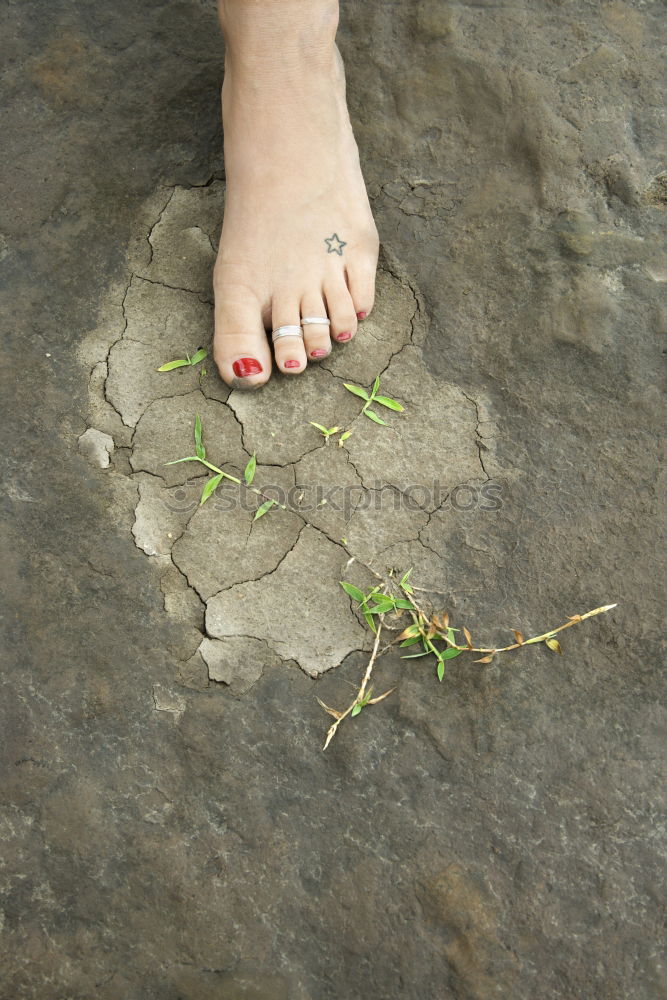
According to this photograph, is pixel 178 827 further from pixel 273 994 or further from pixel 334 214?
pixel 334 214

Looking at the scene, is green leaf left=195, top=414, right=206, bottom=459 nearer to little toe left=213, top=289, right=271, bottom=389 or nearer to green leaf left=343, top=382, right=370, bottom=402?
little toe left=213, top=289, right=271, bottom=389

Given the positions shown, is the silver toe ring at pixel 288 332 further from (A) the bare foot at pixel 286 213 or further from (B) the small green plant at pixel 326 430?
(B) the small green plant at pixel 326 430

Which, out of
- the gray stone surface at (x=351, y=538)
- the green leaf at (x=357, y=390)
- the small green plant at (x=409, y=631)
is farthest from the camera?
the green leaf at (x=357, y=390)

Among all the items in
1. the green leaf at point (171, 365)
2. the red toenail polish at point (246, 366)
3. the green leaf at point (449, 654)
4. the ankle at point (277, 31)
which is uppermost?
the ankle at point (277, 31)

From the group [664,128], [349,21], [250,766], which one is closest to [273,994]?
[250,766]

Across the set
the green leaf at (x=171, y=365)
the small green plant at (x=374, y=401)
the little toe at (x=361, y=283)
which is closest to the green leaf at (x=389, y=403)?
the small green plant at (x=374, y=401)

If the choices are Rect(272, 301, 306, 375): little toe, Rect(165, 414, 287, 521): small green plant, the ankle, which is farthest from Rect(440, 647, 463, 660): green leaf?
the ankle

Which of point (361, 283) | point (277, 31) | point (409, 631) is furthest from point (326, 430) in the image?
Result: point (277, 31)
